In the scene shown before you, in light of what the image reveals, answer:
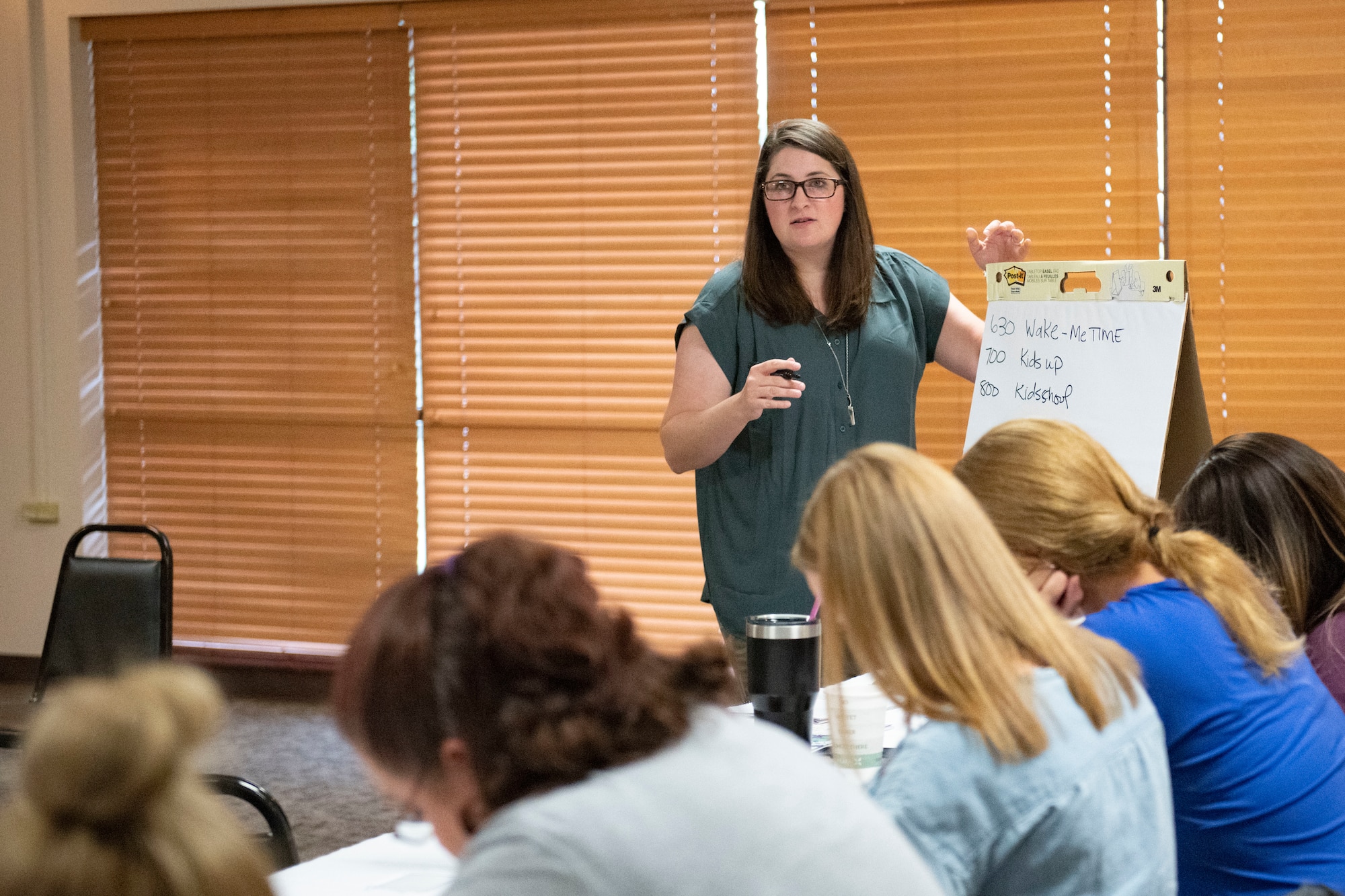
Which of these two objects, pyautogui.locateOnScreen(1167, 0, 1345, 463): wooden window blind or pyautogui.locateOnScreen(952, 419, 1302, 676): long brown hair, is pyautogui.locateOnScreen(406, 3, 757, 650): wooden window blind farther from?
pyautogui.locateOnScreen(952, 419, 1302, 676): long brown hair

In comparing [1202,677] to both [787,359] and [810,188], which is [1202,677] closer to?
[787,359]

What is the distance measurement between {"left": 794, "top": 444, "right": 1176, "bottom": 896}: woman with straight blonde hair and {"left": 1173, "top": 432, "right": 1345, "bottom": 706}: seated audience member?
2.40 ft

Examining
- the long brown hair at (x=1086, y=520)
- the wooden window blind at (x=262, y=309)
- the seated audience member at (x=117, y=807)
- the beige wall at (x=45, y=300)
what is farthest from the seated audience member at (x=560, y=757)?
the beige wall at (x=45, y=300)

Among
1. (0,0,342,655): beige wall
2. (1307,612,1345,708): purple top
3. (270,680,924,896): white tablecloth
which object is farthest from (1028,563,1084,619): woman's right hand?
(0,0,342,655): beige wall

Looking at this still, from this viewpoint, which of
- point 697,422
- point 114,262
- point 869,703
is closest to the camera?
point 869,703

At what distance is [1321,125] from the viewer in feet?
11.7

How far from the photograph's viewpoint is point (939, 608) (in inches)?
45.0

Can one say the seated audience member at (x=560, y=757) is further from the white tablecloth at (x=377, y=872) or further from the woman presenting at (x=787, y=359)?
the woman presenting at (x=787, y=359)

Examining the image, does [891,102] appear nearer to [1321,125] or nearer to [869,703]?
[1321,125]

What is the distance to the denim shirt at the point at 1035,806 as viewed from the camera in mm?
1114

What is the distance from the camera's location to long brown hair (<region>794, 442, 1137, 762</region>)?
3.69ft

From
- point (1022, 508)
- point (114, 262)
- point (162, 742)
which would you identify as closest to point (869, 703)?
point (1022, 508)

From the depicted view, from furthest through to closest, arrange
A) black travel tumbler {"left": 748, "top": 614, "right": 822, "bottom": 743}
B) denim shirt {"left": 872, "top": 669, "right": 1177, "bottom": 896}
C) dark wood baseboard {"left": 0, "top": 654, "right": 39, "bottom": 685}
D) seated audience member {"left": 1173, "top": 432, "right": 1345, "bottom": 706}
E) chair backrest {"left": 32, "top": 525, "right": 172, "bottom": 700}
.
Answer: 1. dark wood baseboard {"left": 0, "top": 654, "right": 39, "bottom": 685}
2. chair backrest {"left": 32, "top": 525, "right": 172, "bottom": 700}
3. seated audience member {"left": 1173, "top": 432, "right": 1345, "bottom": 706}
4. black travel tumbler {"left": 748, "top": 614, "right": 822, "bottom": 743}
5. denim shirt {"left": 872, "top": 669, "right": 1177, "bottom": 896}

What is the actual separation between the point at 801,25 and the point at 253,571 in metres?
2.50
